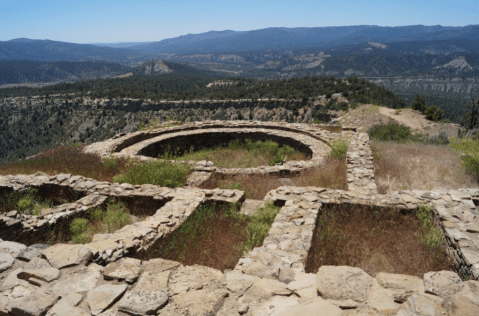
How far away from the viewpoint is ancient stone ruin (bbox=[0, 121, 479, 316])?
3.11 m

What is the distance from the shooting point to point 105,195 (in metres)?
7.71

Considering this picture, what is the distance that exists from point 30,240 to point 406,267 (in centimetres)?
701

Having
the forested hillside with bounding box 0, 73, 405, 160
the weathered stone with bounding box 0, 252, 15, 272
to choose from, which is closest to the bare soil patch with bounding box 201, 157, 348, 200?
the weathered stone with bounding box 0, 252, 15, 272

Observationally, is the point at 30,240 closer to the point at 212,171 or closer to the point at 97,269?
the point at 97,269

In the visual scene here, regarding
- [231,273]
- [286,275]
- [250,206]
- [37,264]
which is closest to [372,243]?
[286,275]

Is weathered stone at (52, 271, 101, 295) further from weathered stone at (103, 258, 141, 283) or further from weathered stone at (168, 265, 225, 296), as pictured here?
weathered stone at (168, 265, 225, 296)

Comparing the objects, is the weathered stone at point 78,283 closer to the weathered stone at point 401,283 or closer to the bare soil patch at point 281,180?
the weathered stone at point 401,283

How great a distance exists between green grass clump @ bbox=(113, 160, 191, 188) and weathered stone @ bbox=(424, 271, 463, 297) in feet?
21.4

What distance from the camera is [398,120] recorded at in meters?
23.0

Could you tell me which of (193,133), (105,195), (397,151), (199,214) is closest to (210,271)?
(199,214)

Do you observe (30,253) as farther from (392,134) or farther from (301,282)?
(392,134)

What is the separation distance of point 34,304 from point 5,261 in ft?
4.02

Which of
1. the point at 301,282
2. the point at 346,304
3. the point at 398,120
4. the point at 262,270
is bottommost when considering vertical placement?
the point at 398,120

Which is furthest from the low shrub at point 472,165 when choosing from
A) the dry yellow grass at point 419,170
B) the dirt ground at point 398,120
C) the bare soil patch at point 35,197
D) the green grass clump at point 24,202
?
the green grass clump at point 24,202
